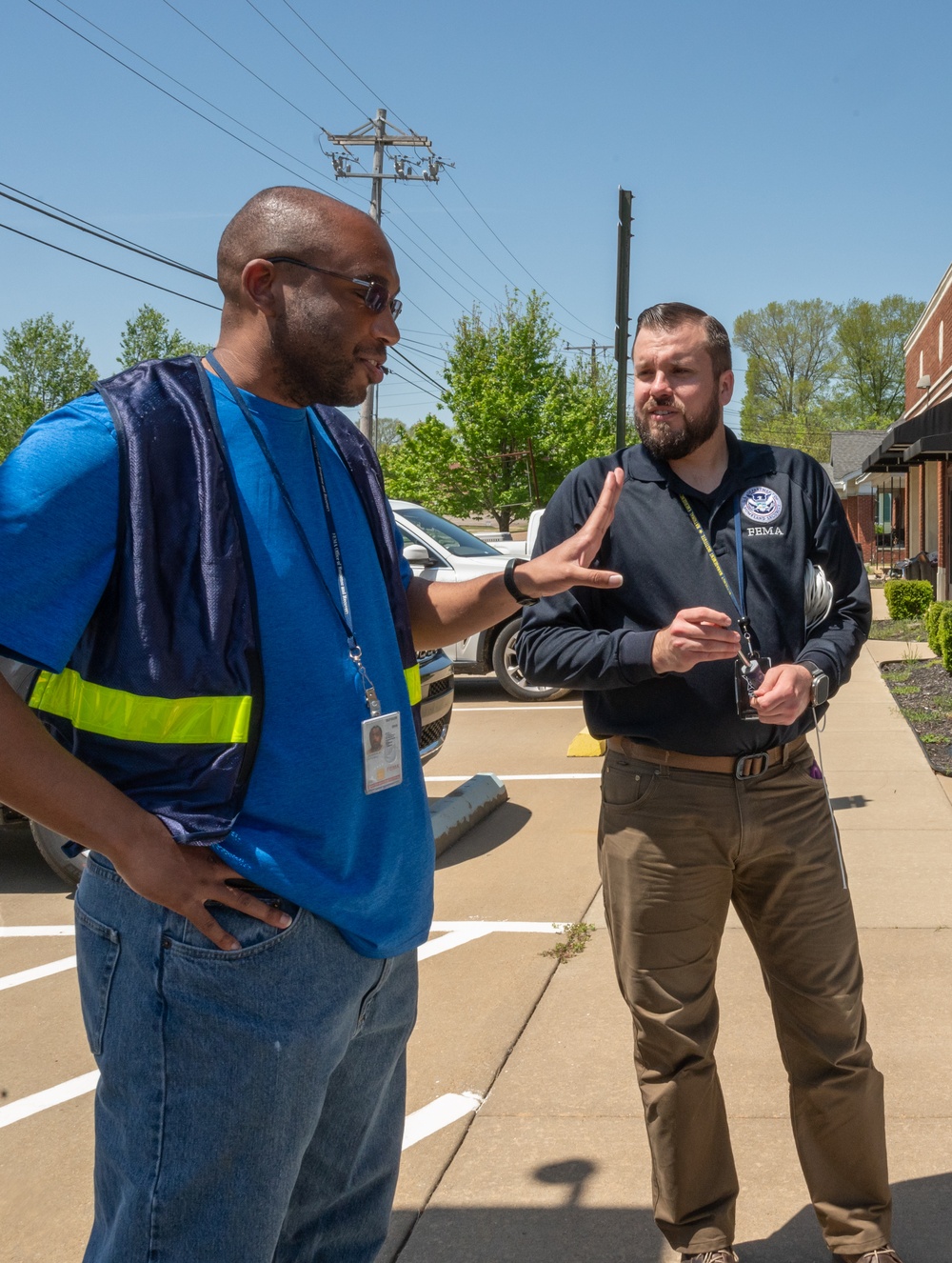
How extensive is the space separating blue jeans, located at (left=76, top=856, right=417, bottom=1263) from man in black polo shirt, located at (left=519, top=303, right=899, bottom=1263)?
1086 mm

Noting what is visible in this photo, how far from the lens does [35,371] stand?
6284 centimetres

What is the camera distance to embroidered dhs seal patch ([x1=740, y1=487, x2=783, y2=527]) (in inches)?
110

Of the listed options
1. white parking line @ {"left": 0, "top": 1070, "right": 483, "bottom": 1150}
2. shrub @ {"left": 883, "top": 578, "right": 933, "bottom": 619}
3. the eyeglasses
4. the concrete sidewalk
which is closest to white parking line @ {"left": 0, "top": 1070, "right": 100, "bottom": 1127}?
white parking line @ {"left": 0, "top": 1070, "right": 483, "bottom": 1150}

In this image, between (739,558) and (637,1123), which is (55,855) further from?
(739,558)

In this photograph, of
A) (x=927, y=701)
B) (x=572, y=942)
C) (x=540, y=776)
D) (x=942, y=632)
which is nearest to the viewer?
(x=572, y=942)

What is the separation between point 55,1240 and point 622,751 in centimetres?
188

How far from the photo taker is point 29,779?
155 centimetres

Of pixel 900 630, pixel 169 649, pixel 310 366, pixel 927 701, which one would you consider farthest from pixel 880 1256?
pixel 900 630

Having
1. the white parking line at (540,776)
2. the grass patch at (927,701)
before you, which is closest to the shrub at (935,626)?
the grass patch at (927,701)

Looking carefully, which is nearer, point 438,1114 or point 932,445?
point 438,1114

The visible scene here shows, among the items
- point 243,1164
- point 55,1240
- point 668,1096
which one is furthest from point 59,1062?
point 243,1164

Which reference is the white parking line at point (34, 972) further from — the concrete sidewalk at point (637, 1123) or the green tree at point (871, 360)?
the green tree at point (871, 360)

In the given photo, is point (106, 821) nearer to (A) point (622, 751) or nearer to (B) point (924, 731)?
(A) point (622, 751)

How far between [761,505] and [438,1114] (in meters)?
2.02
